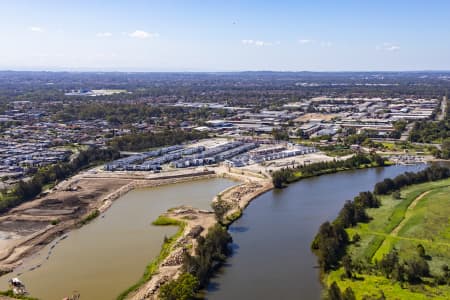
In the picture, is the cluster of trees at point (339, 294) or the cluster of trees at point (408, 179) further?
the cluster of trees at point (408, 179)

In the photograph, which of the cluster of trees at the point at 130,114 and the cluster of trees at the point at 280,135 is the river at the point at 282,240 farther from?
the cluster of trees at the point at 130,114

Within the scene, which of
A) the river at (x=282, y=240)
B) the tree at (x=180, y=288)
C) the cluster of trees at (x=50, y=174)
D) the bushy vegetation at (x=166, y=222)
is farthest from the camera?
the cluster of trees at (x=50, y=174)

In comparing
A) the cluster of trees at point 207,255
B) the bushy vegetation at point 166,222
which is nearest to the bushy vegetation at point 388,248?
the cluster of trees at point 207,255

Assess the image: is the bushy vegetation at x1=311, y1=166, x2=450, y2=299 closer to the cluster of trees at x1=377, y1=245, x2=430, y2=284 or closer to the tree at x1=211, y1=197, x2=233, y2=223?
the cluster of trees at x1=377, y1=245, x2=430, y2=284

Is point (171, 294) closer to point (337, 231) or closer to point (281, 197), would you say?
point (337, 231)

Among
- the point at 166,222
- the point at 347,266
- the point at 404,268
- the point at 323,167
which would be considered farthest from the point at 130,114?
the point at 404,268

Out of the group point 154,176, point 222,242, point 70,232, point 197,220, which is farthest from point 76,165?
point 222,242

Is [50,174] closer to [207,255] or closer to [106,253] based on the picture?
[106,253]
